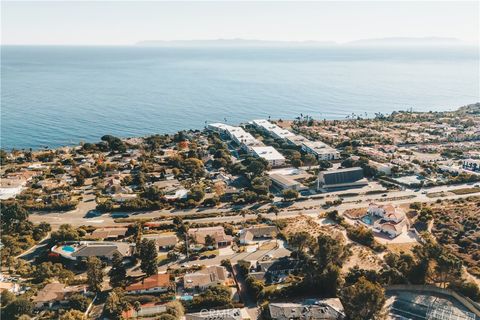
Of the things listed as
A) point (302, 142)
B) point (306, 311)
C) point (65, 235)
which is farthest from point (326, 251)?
point (302, 142)

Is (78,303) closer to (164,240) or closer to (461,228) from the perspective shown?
(164,240)

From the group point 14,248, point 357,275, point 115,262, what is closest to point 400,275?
point 357,275

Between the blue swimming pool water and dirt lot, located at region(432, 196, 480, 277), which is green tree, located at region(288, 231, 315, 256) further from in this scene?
dirt lot, located at region(432, 196, 480, 277)

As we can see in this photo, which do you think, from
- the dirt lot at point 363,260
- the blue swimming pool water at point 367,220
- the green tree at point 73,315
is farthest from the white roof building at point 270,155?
the green tree at point 73,315

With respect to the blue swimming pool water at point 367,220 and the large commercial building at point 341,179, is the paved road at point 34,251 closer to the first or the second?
the blue swimming pool water at point 367,220

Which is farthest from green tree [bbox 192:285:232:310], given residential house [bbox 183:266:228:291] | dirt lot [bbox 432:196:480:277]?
dirt lot [bbox 432:196:480:277]
